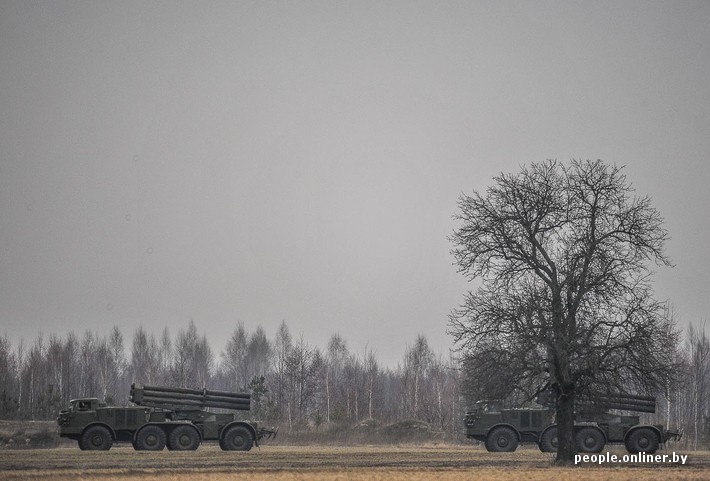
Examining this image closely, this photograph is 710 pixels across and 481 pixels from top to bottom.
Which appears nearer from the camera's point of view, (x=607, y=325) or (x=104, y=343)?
(x=607, y=325)

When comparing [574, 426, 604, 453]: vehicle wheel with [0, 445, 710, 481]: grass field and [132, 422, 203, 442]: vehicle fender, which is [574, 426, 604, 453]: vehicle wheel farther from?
[132, 422, 203, 442]: vehicle fender

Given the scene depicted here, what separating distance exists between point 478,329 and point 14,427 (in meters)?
34.3

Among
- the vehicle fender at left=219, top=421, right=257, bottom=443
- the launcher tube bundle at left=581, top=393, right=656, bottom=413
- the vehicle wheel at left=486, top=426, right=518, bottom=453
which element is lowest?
the vehicle wheel at left=486, top=426, right=518, bottom=453

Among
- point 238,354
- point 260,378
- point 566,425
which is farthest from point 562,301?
point 238,354

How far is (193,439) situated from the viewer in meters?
39.9

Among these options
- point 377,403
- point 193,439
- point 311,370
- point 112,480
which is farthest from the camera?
point 377,403

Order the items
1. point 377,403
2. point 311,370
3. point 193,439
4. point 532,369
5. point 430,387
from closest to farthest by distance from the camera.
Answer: point 532,369 < point 193,439 < point 311,370 < point 377,403 < point 430,387

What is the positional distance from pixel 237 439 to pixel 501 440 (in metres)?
12.2

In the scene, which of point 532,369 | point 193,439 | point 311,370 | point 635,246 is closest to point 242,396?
point 193,439

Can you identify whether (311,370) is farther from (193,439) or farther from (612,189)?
(612,189)

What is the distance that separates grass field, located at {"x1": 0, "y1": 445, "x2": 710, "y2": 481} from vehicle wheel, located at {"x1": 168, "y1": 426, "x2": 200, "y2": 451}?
154 inches

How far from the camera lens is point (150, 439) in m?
39.6

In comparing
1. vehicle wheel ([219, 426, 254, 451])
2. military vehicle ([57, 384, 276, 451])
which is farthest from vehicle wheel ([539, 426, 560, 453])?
vehicle wheel ([219, 426, 254, 451])

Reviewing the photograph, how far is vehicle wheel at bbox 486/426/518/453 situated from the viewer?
41.9 m
